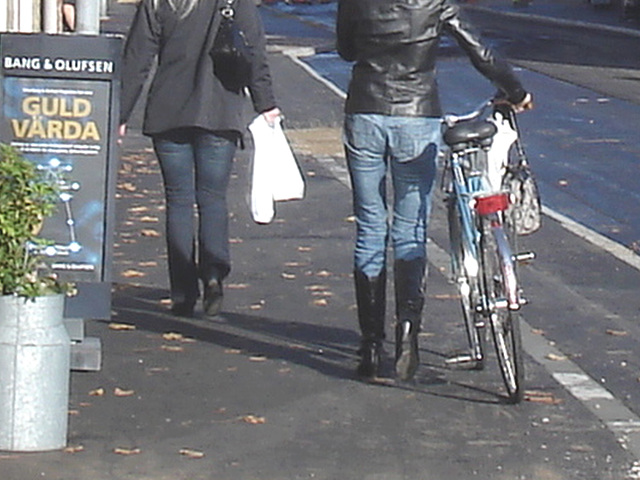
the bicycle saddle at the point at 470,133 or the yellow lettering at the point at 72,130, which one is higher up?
the bicycle saddle at the point at 470,133

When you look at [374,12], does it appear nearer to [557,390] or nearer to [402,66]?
[402,66]

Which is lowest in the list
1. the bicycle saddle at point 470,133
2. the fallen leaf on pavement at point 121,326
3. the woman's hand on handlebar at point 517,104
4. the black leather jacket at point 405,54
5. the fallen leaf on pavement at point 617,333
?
the fallen leaf on pavement at point 121,326

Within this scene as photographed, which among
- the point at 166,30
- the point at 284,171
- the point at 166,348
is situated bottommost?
the point at 166,348

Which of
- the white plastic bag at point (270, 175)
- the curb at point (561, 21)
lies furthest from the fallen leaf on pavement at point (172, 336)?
the curb at point (561, 21)

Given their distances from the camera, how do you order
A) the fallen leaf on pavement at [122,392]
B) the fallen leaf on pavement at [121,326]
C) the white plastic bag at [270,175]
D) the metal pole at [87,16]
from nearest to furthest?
the fallen leaf on pavement at [122,392] → the white plastic bag at [270,175] → the metal pole at [87,16] → the fallen leaf on pavement at [121,326]

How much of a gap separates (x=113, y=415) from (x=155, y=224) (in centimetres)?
524

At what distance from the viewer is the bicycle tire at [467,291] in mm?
7602

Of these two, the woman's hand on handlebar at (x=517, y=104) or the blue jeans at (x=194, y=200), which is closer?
the woman's hand on handlebar at (x=517, y=104)

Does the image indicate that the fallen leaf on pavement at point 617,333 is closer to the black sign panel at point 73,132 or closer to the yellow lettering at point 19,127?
the black sign panel at point 73,132

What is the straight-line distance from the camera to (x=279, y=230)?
11.9 meters

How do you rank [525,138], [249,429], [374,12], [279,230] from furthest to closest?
[525,138]
[279,230]
[374,12]
[249,429]

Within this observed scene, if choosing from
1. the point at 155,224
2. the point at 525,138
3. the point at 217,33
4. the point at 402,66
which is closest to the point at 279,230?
the point at 155,224

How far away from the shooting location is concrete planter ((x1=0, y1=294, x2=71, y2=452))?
626cm

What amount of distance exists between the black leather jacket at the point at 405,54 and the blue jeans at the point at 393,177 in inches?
2.8
